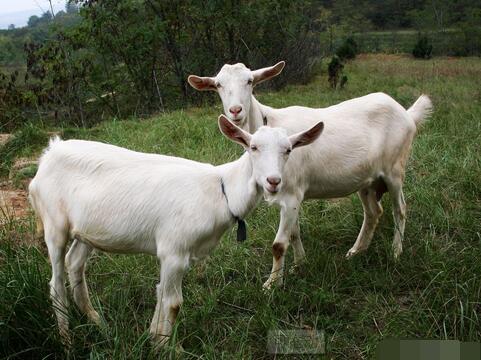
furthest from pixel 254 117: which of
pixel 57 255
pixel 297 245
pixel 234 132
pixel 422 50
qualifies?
pixel 422 50

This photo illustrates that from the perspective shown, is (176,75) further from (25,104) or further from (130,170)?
(130,170)

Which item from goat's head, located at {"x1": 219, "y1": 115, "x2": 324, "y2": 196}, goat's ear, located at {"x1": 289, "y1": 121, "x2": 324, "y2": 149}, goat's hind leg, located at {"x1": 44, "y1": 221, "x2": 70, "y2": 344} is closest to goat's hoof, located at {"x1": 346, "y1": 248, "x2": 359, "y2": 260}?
goat's ear, located at {"x1": 289, "y1": 121, "x2": 324, "y2": 149}

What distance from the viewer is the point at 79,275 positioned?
10.7 feet

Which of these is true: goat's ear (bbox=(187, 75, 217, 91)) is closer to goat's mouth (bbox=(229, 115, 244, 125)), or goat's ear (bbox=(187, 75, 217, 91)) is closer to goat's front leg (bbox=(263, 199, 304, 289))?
goat's mouth (bbox=(229, 115, 244, 125))

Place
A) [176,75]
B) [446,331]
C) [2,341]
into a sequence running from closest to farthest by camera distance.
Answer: [2,341]
[446,331]
[176,75]

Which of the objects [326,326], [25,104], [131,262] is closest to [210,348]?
[326,326]

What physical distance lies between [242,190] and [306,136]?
0.47 metres

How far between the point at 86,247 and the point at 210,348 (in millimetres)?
1061

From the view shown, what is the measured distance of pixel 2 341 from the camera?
8.48ft

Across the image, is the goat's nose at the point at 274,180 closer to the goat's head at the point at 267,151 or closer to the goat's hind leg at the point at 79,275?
the goat's head at the point at 267,151

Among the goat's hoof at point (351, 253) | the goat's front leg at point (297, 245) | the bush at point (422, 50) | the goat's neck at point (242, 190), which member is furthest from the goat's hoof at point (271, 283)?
the bush at point (422, 50)

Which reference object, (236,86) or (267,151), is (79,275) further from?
(236,86)

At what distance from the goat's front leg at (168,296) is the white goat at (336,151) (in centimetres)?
95

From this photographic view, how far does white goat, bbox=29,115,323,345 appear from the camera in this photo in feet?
9.36
